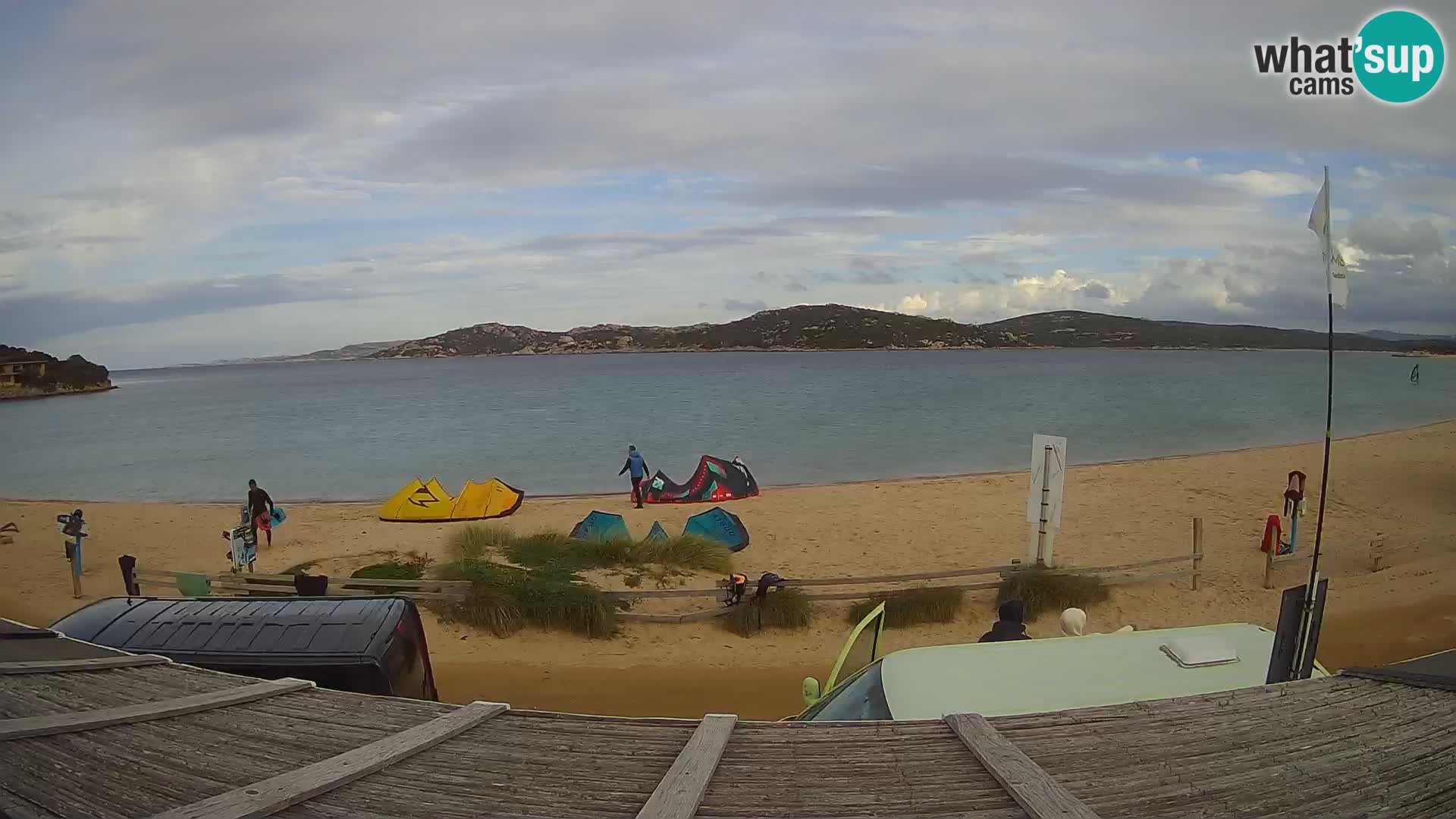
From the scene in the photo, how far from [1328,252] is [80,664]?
668cm

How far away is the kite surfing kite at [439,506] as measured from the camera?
65.1ft

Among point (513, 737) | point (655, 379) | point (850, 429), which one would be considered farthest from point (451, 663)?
point (655, 379)

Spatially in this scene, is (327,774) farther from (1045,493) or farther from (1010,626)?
(1045,493)

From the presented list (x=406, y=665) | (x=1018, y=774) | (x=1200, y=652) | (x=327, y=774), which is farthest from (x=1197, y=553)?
(x=327, y=774)

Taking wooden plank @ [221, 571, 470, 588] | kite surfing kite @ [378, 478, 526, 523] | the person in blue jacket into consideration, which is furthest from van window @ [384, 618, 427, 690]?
the person in blue jacket

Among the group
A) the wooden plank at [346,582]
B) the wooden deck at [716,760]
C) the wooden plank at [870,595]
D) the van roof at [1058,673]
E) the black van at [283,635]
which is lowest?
the wooden plank at [870,595]

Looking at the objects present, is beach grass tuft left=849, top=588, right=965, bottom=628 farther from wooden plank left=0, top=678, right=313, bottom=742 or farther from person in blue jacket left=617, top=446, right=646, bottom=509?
person in blue jacket left=617, top=446, right=646, bottom=509

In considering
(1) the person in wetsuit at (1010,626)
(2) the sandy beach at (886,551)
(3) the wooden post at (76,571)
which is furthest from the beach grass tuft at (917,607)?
(3) the wooden post at (76,571)

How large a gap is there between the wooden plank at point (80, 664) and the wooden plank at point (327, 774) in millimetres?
1471

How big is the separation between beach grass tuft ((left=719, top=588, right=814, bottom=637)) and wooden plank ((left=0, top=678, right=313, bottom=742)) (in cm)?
736

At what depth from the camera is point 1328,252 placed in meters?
4.70

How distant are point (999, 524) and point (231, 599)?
15.3m

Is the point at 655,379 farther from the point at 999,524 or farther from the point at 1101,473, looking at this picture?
the point at 999,524

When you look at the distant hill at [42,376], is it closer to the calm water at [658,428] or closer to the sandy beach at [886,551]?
the calm water at [658,428]
